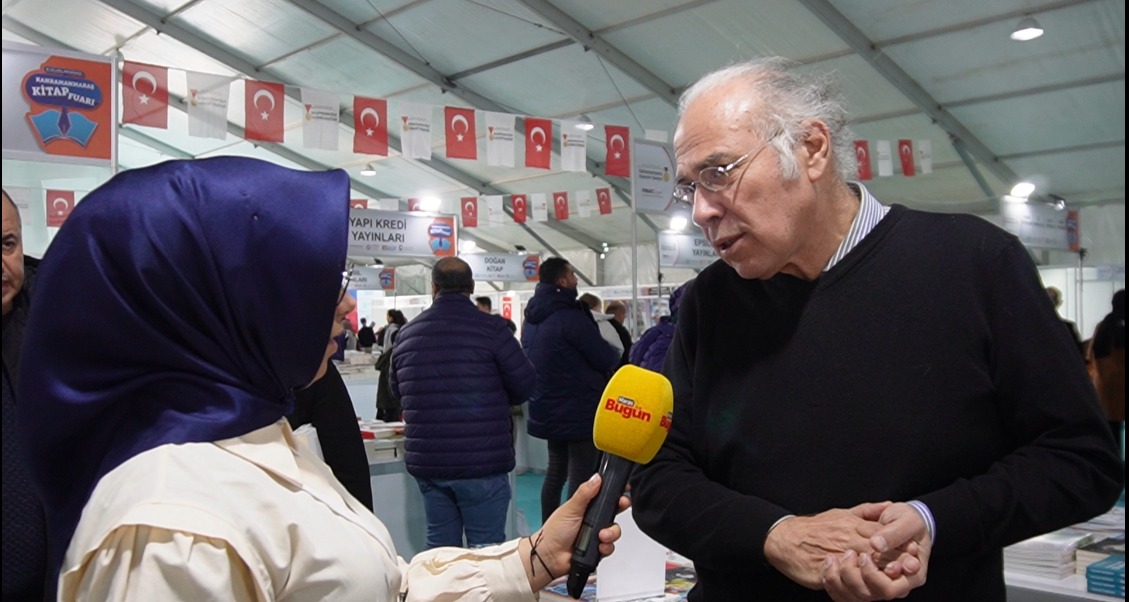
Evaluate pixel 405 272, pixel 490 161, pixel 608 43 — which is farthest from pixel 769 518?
pixel 405 272

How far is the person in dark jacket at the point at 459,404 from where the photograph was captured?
3982 mm

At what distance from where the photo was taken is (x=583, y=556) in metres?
1.13

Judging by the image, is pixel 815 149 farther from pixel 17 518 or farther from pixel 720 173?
pixel 17 518

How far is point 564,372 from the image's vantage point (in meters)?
5.15

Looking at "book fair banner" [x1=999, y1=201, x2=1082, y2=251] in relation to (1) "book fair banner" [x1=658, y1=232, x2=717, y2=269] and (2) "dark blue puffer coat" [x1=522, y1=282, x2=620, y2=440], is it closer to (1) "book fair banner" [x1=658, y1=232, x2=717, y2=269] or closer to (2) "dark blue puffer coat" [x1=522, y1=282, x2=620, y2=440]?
(1) "book fair banner" [x1=658, y1=232, x2=717, y2=269]

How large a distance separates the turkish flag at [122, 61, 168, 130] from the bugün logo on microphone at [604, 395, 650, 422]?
193 inches

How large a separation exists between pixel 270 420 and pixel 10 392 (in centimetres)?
80

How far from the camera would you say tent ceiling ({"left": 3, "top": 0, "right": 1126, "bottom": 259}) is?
341 inches

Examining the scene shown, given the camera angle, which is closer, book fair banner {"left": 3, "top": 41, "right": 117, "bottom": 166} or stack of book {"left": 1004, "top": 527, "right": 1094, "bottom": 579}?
stack of book {"left": 1004, "top": 527, "right": 1094, "bottom": 579}

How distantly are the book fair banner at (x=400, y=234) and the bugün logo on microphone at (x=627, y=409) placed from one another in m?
6.28

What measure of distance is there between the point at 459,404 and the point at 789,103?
291 centimetres

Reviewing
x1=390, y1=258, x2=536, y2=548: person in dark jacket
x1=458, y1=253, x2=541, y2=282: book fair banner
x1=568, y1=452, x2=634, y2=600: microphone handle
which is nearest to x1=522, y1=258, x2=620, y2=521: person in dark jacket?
x1=390, y1=258, x2=536, y2=548: person in dark jacket

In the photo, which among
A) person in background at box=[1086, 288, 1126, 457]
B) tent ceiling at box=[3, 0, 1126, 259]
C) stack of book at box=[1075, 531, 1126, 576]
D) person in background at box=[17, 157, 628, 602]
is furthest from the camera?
tent ceiling at box=[3, 0, 1126, 259]

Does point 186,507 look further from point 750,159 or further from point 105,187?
point 750,159
